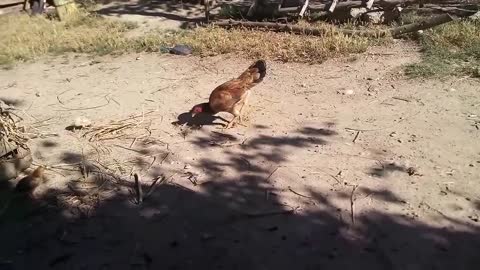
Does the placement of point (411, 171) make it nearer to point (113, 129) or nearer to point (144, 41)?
point (113, 129)

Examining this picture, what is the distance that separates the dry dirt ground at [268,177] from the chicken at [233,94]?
0.76 ft

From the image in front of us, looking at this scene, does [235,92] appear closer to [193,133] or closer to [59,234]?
[193,133]

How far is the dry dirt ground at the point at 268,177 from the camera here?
3.08m

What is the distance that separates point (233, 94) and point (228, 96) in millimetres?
59

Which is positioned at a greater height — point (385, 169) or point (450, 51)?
point (450, 51)

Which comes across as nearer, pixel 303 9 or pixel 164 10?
pixel 303 9

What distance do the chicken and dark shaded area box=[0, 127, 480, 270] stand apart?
0.84 metres

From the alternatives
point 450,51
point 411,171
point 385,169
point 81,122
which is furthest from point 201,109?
point 450,51

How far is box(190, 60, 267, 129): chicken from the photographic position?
450 centimetres

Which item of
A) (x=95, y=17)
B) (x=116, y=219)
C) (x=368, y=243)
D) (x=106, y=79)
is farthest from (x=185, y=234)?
(x=95, y=17)

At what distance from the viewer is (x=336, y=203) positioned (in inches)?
136

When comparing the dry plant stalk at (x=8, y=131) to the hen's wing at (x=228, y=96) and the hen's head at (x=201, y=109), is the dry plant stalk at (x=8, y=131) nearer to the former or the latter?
the hen's head at (x=201, y=109)

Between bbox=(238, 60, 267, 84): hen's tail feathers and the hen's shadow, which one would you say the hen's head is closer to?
the hen's shadow

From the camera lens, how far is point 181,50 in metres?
6.97
